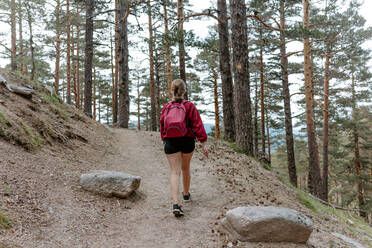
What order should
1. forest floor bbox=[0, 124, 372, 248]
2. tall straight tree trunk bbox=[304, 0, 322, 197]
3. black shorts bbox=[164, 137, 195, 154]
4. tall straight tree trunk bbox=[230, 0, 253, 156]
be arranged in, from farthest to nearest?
tall straight tree trunk bbox=[304, 0, 322, 197]
tall straight tree trunk bbox=[230, 0, 253, 156]
black shorts bbox=[164, 137, 195, 154]
forest floor bbox=[0, 124, 372, 248]

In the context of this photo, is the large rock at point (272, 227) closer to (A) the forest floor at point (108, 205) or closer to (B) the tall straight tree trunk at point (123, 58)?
(A) the forest floor at point (108, 205)

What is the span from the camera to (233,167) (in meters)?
6.44

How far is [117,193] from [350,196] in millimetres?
23025

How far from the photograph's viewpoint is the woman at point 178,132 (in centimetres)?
361

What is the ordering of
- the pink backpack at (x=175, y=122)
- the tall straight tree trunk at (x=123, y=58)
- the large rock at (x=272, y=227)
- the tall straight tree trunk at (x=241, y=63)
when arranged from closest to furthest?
the large rock at (x=272, y=227)
the pink backpack at (x=175, y=122)
the tall straight tree trunk at (x=241, y=63)
the tall straight tree trunk at (x=123, y=58)

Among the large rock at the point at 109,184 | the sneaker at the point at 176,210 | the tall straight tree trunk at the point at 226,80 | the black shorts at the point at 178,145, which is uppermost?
the tall straight tree trunk at the point at 226,80

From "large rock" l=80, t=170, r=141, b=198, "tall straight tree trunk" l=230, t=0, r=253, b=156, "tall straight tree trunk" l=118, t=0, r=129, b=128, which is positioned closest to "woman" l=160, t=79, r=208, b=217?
"large rock" l=80, t=170, r=141, b=198

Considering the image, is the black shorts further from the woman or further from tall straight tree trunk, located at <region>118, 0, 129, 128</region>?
tall straight tree trunk, located at <region>118, 0, 129, 128</region>

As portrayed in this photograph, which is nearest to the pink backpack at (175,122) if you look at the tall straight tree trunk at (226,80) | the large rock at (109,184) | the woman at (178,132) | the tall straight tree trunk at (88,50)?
the woman at (178,132)

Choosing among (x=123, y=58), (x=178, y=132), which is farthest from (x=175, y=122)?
(x=123, y=58)

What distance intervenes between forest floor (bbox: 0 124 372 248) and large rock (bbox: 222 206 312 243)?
10cm

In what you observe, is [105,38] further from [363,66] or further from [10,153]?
[363,66]

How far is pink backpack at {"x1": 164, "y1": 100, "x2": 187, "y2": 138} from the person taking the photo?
3.58 metres

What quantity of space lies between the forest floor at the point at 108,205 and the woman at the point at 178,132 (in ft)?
1.71
